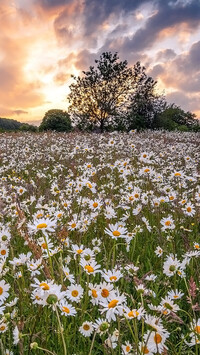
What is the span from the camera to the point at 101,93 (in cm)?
3369

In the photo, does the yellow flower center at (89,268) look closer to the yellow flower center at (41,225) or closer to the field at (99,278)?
the field at (99,278)

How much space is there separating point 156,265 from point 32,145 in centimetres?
1000

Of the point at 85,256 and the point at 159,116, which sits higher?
the point at 159,116

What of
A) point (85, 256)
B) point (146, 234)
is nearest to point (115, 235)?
point (85, 256)

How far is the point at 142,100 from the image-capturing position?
1382 inches

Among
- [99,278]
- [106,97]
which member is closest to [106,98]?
[106,97]

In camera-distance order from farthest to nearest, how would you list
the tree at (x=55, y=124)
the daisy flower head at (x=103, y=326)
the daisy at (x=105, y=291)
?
1. the tree at (x=55, y=124)
2. the daisy at (x=105, y=291)
3. the daisy flower head at (x=103, y=326)

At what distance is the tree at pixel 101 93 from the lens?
33625mm

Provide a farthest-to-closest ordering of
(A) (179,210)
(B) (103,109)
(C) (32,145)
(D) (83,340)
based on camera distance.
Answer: (B) (103,109), (C) (32,145), (A) (179,210), (D) (83,340)

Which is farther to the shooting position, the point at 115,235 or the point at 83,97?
the point at 83,97

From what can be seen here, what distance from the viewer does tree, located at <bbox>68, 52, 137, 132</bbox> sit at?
33.6 meters

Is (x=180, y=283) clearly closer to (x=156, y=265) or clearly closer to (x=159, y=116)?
(x=156, y=265)

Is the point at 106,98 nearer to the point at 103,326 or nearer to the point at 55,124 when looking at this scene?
the point at 55,124

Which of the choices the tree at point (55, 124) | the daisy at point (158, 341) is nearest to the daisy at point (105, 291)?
the daisy at point (158, 341)
